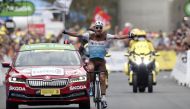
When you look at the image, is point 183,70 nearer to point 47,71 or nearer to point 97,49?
point 97,49

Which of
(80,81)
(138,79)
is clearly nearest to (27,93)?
(80,81)

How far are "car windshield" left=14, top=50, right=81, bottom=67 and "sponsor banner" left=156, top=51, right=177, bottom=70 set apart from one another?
26.1m

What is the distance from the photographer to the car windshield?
20.4m

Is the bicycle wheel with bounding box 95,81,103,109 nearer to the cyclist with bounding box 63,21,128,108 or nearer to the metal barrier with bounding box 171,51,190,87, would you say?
the cyclist with bounding box 63,21,128,108

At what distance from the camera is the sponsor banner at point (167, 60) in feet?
153

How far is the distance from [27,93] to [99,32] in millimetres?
2392

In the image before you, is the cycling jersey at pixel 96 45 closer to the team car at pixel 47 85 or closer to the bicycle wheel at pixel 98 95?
the team car at pixel 47 85

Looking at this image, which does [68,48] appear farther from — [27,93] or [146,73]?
[146,73]

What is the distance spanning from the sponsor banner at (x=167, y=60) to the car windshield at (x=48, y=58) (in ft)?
85.5

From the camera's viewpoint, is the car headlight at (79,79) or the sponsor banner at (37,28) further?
the sponsor banner at (37,28)

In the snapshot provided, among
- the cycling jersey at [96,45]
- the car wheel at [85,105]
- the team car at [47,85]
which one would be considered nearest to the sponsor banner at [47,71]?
the team car at [47,85]

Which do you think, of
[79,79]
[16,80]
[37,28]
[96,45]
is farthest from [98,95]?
[37,28]

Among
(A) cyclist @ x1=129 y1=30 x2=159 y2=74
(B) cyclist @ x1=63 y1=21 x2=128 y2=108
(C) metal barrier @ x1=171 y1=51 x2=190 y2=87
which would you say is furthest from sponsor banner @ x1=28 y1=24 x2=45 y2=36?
(B) cyclist @ x1=63 y1=21 x2=128 y2=108

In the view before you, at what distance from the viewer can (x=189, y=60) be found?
102 ft
